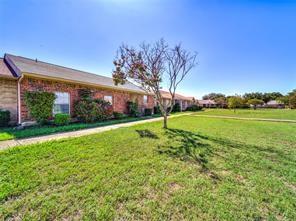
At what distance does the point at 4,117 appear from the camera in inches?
334

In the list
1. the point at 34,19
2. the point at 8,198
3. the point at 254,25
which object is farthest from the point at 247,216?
the point at 34,19

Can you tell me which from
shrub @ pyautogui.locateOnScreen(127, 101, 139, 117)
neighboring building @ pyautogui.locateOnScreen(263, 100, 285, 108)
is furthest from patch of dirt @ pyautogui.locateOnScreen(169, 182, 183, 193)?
neighboring building @ pyautogui.locateOnScreen(263, 100, 285, 108)

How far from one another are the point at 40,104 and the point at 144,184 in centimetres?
893

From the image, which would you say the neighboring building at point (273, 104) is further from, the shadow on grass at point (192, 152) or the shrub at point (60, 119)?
the shrub at point (60, 119)

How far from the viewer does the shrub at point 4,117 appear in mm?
8391

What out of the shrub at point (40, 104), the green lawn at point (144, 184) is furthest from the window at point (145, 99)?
the green lawn at point (144, 184)

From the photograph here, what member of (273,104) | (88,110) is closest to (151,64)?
(88,110)

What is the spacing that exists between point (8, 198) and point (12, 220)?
2.27 feet

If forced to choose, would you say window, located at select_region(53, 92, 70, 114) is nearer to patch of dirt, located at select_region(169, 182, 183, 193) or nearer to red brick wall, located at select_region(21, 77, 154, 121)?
red brick wall, located at select_region(21, 77, 154, 121)

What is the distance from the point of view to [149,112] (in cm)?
2011

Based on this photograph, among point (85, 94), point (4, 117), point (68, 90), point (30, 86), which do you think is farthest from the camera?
point (85, 94)

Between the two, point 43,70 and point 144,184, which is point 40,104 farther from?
point 144,184

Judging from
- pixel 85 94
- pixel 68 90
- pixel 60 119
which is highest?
pixel 68 90

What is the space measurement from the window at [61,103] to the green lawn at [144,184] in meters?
5.92
